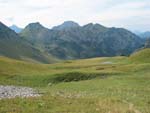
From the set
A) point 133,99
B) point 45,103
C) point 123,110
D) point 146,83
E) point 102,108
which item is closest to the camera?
point 123,110

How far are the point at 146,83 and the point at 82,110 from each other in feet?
92.3

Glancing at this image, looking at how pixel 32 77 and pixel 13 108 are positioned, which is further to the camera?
pixel 32 77

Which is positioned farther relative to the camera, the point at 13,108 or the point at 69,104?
the point at 69,104

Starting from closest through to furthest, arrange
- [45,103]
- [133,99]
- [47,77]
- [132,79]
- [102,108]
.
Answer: [102,108] < [45,103] < [133,99] < [132,79] < [47,77]

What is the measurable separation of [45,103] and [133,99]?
9.32m

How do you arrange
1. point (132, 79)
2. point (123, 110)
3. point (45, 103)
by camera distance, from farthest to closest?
1. point (132, 79)
2. point (45, 103)
3. point (123, 110)

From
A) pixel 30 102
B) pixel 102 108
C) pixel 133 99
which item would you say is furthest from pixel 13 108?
pixel 133 99

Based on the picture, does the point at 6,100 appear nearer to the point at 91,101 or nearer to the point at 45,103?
the point at 45,103

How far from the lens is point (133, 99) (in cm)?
3744

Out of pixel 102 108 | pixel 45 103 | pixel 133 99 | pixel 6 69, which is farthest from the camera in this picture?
pixel 6 69

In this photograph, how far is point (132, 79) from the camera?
61094mm

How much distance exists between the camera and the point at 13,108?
30219 millimetres

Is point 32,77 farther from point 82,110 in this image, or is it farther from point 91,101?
point 82,110

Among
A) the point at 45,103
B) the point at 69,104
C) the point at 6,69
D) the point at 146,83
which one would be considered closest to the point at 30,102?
the point at 45,103
